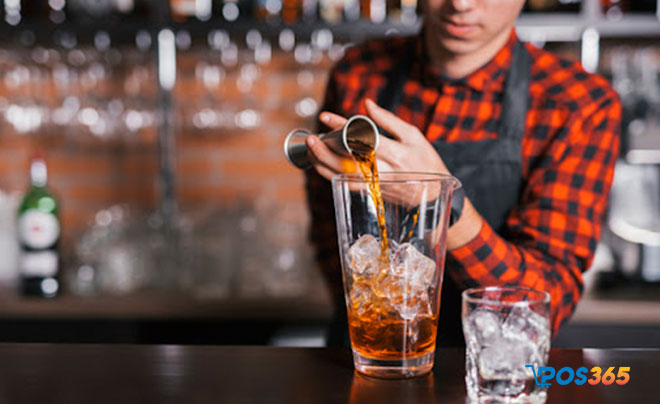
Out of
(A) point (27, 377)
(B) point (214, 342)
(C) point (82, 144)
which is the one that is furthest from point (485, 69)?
(C) point (82, 144)

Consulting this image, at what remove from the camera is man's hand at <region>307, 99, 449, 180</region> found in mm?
922

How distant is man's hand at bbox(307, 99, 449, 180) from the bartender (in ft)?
0.44

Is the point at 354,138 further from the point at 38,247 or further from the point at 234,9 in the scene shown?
the point at 234,9

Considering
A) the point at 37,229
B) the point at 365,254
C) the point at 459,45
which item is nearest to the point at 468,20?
the point at 459,45

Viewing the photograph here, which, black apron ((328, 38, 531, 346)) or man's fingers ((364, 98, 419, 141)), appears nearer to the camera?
man's fingers ((364, 98, 419, 141))

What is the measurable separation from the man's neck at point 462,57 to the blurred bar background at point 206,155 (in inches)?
31.4

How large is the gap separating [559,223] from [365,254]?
2.00ft

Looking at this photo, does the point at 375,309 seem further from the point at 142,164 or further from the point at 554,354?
the point at 142,164

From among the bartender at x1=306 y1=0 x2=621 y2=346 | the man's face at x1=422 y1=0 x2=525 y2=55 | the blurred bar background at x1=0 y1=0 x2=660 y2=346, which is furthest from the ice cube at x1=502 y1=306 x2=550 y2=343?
the blurred bar background at x1=0 y1=0 x2=660 y2=346

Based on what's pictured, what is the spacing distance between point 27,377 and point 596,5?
1.92 metres

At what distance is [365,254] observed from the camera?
2.38 ft

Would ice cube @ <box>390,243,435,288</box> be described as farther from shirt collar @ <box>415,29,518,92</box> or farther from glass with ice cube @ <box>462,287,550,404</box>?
shirt collar @ <box>415,29,518,92</box>

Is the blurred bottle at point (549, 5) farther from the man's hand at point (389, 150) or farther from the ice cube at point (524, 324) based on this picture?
the ice cube at point (524, 324)

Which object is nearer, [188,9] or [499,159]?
[499,159]
